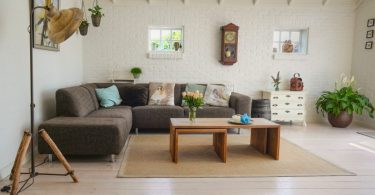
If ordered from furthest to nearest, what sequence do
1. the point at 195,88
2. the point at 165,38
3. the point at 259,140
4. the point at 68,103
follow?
1. the point at 165,38
2. the point at 195,88
3. the point at 259,140
4. the point at 68,103

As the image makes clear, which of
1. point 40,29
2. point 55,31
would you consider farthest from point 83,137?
point 40,29

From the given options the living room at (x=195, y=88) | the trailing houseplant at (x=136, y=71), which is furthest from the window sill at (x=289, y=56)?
the trailing houseplant at (x=136, y=71)

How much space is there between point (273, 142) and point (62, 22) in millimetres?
2783

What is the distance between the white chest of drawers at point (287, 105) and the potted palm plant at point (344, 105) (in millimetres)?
449

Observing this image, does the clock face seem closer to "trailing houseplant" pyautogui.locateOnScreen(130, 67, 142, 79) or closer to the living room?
the living room

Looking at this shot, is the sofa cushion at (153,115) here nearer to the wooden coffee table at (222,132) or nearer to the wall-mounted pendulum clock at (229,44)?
the wooden coffee table at (222,132)

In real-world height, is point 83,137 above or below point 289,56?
below

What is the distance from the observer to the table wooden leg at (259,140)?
12.9 feet

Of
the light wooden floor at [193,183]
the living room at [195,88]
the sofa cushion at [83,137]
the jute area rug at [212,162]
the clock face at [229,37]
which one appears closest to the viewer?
the light wooden floor at [193,183]

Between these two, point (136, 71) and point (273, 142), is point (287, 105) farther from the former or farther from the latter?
point (136, 71)

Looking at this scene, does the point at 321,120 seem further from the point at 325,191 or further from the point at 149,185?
the point at 149,185

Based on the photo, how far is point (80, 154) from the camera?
346cm

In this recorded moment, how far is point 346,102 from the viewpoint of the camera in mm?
5551

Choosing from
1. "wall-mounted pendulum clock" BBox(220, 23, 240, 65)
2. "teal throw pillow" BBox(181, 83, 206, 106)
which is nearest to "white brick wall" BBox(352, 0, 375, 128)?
"wall-mounted pendulum clock" BBox(220, 23, 240, 65)
